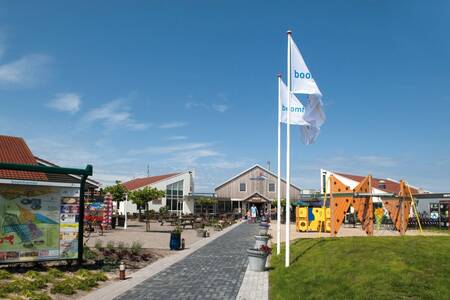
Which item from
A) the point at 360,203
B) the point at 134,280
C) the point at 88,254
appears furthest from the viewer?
the point at 360,203

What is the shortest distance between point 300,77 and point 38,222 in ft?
25.5

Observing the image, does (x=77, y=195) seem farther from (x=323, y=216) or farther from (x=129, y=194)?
(x=129, y=194)

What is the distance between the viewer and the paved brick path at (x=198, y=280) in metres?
8.88

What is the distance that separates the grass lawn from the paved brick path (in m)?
1.00

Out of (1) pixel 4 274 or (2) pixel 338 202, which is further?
(2) pixel 338 202

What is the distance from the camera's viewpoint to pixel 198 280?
34.6 ft

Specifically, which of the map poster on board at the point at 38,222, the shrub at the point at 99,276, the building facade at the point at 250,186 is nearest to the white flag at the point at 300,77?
the map poster on board at the point at 38,222

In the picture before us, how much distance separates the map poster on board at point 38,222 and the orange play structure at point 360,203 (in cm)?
1142

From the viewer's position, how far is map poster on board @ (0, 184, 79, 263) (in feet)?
36.1

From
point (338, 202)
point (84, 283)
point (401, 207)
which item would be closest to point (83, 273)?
point (84, 283)

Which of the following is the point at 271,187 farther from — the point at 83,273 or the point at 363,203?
the point at 83,273

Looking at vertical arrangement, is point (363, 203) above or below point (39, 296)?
above

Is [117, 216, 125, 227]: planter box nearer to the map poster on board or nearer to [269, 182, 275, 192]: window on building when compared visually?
the map poster on board

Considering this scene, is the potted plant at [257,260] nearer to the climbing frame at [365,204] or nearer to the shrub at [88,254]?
the shrub at [88,254]
